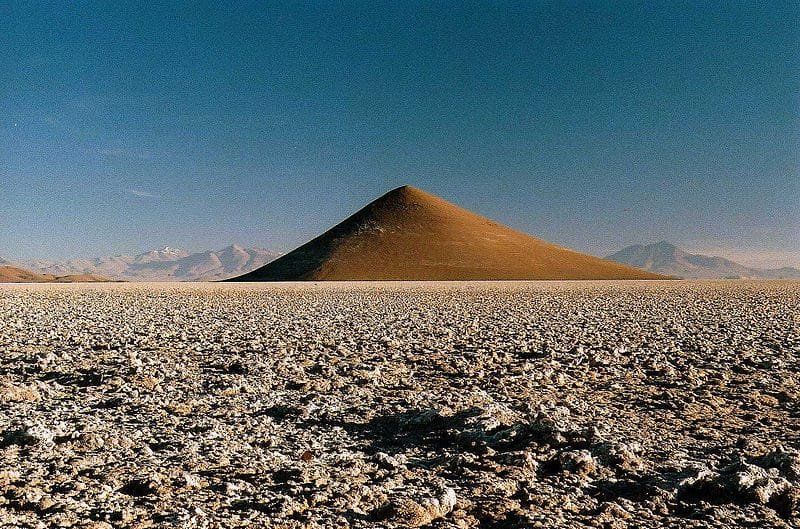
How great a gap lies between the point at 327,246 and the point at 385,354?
93.9 metres

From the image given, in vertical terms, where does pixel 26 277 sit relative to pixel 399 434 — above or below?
above

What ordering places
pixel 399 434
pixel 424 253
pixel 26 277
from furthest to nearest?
pixel 26 277 < pixel 424 253 < pixel 399 434

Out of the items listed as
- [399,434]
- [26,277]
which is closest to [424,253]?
[26,277]

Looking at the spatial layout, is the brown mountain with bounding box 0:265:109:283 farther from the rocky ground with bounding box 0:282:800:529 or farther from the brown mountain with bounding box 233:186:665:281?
the rocky ground with bounding box 0:282:800:529

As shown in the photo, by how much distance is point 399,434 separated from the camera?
16.8ft

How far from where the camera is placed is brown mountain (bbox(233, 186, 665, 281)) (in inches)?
3563

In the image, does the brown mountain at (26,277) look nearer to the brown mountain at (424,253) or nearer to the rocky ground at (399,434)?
the brown mountain at (424,253)

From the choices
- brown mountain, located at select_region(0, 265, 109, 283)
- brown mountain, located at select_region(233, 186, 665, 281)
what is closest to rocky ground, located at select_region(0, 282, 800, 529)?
brown mountain, located at select_region(233, 186, 665, 281)

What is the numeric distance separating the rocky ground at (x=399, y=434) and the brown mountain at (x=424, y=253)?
78.4m

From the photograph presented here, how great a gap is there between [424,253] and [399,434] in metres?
91.8

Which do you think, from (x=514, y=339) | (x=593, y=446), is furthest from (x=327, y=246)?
(x=593, y=446)

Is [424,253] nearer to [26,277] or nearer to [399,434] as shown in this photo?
[26,277]

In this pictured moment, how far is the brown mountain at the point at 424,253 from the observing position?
3563 inches

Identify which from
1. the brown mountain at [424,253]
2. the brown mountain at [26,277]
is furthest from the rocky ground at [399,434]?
the brown mountain at [26,277]
